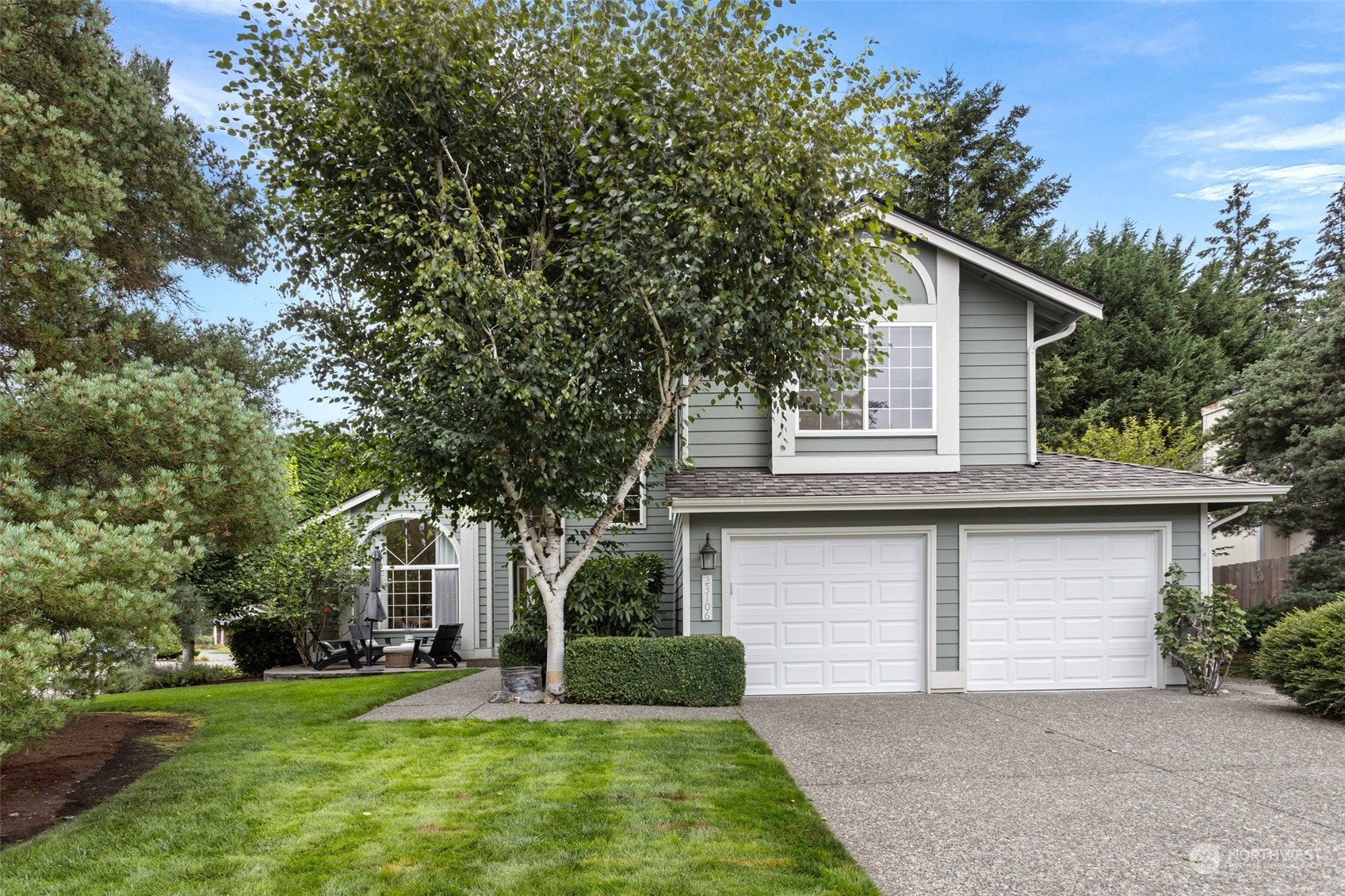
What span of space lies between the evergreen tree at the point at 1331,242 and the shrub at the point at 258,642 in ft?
123

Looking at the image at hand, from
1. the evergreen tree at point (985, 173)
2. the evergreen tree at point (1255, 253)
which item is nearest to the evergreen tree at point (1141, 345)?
the evergreen tree at point (985, 173)

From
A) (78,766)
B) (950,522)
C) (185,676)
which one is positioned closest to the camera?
(78,766)

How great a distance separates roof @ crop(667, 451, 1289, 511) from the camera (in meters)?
9.70

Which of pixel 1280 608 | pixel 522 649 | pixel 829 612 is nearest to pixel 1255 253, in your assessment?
pixel 1280 608

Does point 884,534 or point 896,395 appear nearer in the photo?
point 884,534

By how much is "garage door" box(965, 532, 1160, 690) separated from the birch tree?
3447mm

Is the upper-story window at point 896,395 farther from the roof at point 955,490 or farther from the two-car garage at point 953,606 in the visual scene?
the two-car garage at point 953,606

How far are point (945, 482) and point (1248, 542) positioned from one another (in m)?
14.4

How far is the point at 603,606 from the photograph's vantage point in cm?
994

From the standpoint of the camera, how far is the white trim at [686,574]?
32.5 ft

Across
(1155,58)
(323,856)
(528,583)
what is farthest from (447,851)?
(1155,58)

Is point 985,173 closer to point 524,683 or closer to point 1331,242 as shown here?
point 1331,242

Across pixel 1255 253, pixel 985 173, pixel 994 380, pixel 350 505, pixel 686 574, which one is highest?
pixel 985 173

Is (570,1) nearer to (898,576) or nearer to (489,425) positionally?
(489,425)
